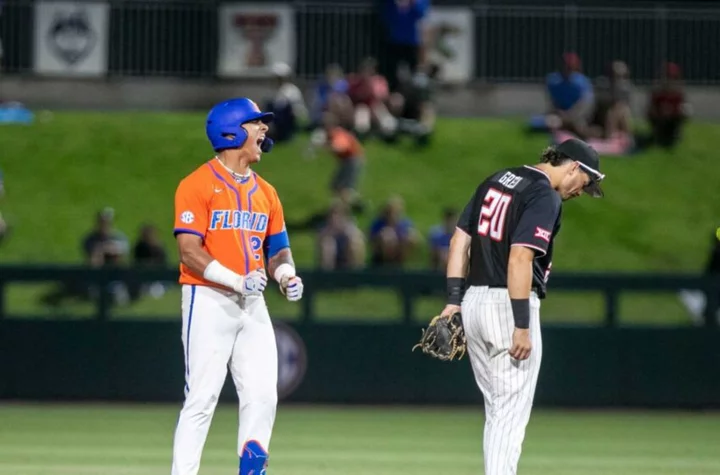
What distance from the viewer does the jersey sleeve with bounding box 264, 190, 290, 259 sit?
29.7 ft

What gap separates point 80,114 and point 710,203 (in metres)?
10.4

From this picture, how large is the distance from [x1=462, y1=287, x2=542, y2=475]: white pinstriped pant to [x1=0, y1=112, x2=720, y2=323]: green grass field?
11956 millimetres

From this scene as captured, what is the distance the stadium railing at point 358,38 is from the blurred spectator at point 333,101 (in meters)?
3.45

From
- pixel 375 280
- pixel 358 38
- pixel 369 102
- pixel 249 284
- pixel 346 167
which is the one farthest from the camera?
pixel 358 38

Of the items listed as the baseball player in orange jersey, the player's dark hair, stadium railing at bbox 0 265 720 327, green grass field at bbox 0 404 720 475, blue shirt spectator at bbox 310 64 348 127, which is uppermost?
blue shirt spectator at bbox 310 64 348 127

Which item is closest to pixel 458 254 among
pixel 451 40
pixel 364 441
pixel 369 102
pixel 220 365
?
pixel 220 365

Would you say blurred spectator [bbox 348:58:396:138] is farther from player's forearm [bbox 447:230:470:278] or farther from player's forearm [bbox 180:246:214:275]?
player's forearm [bbox 180:246:214:275]

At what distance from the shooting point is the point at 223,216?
8727 millimetres

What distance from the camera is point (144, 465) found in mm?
11320

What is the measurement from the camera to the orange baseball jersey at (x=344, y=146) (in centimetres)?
2198

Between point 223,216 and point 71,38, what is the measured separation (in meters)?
19.4

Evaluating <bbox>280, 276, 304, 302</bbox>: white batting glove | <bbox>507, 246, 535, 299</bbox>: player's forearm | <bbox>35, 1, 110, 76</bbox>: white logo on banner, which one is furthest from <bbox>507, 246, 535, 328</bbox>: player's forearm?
<bbox>35, 1, 110, 76</bbox>: white logo on banner

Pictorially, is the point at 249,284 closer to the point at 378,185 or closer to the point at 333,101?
the point at 333,101

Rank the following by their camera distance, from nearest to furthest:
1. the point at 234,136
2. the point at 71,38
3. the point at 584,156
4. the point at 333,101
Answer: the point at 584,156 → the point at 234,136 → the point at 333,101 → the point at 71,38
